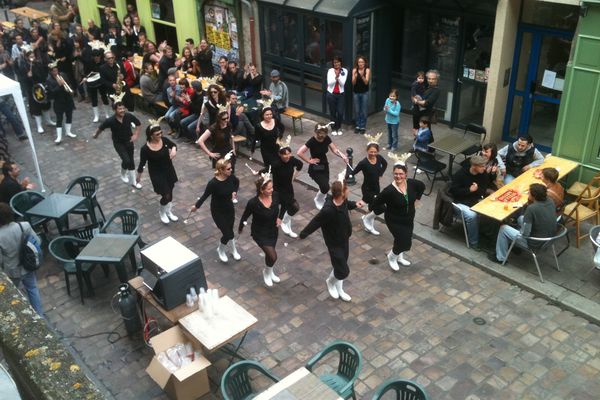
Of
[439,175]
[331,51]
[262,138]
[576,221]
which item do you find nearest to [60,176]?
[262,138]

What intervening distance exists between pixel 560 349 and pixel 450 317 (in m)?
1.42

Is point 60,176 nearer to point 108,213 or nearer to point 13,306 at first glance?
point 108,213

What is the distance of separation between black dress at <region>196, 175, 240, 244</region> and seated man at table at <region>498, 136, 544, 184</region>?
486 cm

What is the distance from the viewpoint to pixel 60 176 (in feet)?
42.4

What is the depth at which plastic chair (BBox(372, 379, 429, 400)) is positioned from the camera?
229 inches

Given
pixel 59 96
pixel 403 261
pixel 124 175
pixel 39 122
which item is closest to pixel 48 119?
pixel 39 122

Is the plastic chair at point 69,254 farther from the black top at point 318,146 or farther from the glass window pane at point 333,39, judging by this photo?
the glass window pane at point 333,39

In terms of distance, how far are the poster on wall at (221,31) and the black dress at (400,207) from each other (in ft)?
30.6

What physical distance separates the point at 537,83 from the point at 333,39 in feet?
15.2

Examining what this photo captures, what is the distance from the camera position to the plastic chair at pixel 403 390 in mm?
5820

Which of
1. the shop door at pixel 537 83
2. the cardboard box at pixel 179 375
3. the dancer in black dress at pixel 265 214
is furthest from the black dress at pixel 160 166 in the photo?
the shop door at pixel 537 83

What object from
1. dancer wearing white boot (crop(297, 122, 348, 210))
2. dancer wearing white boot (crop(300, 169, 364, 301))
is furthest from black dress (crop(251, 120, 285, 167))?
dancer wearing white boot (crop(300, 169, 364, 301))

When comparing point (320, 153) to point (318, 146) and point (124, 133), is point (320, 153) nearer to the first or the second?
point (318, 146)

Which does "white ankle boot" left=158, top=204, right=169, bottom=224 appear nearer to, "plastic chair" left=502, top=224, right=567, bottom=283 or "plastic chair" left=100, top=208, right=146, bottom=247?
"plastic chair" left=100, top=208, right=146, bottom=247
